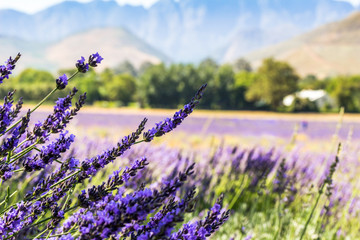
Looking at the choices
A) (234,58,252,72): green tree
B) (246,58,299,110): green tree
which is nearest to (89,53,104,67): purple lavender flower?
(246,58,299,110): green tree

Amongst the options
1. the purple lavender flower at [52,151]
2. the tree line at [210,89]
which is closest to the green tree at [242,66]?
the tree line at [210,89]

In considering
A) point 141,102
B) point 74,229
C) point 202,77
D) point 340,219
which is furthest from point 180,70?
point 74,229

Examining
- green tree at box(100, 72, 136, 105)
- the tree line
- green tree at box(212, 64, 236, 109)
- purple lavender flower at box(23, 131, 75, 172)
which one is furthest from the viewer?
green tree at box(100, 72, 136, 105)

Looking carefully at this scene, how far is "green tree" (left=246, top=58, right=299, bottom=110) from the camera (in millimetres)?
47031

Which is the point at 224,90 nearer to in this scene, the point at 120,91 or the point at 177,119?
the point at 120,91

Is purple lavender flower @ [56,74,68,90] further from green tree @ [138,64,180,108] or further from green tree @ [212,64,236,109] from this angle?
green tree @ [212,64,236,109]

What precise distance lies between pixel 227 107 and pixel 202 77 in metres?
4.66

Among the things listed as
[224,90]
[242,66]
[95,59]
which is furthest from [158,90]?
[242,66]

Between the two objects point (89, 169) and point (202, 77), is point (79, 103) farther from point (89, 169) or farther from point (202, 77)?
point (202, 77)

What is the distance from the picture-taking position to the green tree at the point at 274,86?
4703cm

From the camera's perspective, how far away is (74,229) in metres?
1.17

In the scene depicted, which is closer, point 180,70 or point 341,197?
point 341,197

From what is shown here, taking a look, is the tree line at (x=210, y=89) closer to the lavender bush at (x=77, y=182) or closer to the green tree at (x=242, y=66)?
the lavender bush at (x=77, y=182)

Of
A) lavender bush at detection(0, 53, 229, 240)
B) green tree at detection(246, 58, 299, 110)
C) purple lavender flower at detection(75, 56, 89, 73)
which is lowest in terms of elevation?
green tree at detection(246, 58, 299, 110)
